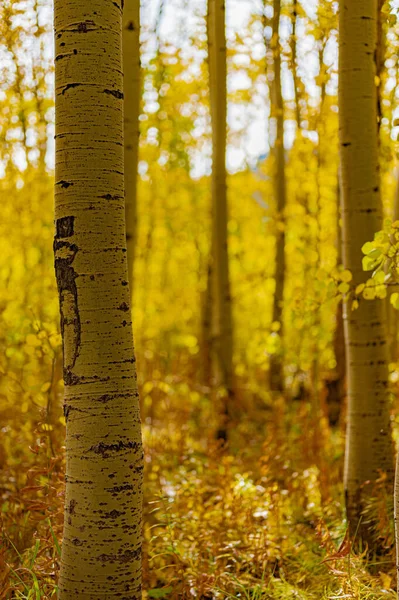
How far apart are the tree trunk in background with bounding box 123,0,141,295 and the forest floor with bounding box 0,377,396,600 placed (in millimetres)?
1208

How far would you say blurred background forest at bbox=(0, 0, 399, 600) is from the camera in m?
3.19

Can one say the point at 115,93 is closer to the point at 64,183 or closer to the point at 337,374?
the point at 64,183

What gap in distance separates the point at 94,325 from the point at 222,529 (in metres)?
1.87

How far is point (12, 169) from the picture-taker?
21.0 feet

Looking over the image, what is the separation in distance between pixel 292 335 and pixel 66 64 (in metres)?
5.44

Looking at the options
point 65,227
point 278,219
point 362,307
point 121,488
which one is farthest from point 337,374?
point 65,227

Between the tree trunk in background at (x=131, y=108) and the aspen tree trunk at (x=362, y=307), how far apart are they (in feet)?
3.48

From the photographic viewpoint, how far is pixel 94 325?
215 centimetres

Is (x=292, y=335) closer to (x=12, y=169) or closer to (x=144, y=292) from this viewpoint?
(x=144, y=292)

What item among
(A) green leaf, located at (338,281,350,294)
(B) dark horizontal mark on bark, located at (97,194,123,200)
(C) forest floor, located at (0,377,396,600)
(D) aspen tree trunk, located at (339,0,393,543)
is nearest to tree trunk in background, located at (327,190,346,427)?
(C) forest floor, located at (0,377,396,600)

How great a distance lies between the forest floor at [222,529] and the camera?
2.76 meters

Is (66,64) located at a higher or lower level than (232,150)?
lower

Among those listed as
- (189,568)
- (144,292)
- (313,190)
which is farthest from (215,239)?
(189,568)

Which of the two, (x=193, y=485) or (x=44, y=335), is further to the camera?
(x=193, y=485)
